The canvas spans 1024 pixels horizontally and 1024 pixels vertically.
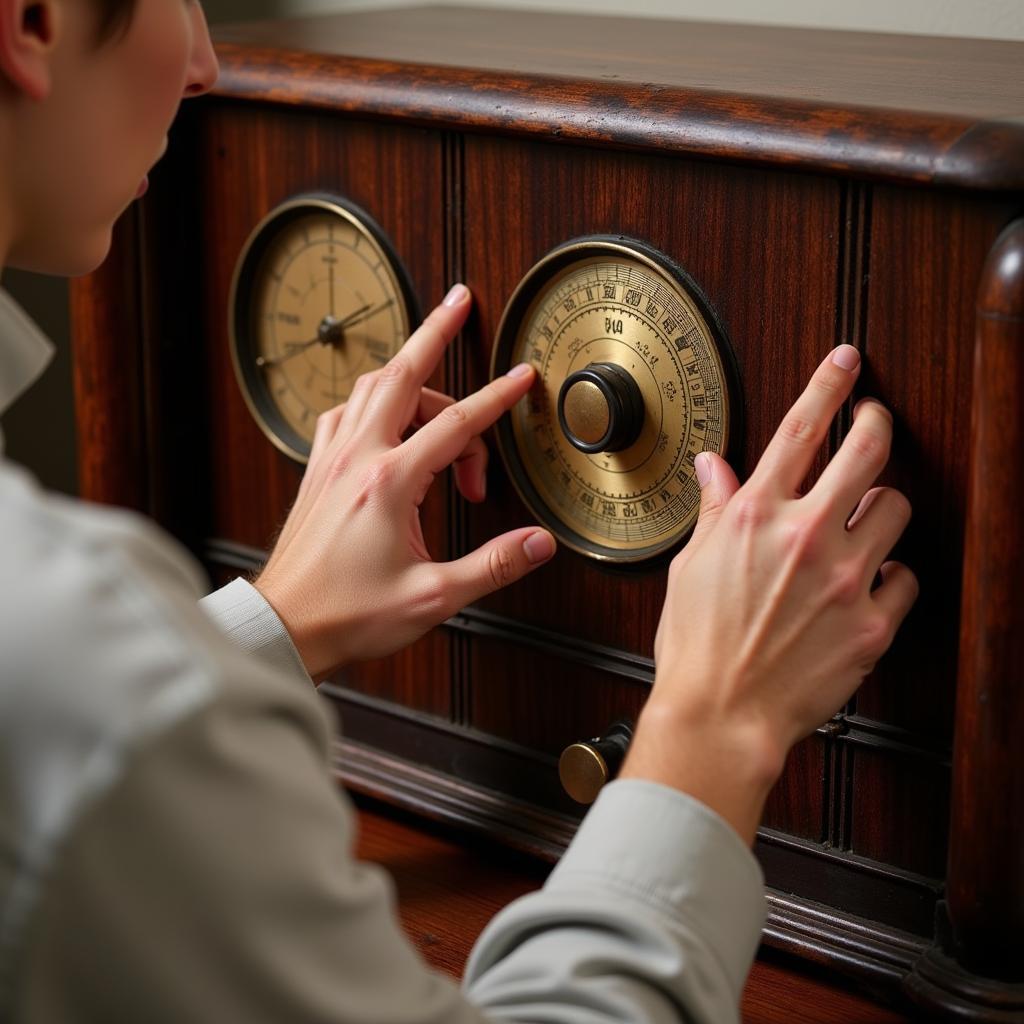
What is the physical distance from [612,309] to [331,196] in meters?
0.27

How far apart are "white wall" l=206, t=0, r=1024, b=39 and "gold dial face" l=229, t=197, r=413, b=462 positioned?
58 centimetres

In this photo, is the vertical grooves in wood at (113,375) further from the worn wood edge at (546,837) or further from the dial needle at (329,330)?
the worn wood edge at (546,837)

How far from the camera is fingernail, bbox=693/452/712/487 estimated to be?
0.98m

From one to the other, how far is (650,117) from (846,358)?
0.19 meters

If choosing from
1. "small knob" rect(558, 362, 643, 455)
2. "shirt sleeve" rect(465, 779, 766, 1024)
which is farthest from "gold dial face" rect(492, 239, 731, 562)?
"shirt sleeve" rect(465, 779, 766, 1024)

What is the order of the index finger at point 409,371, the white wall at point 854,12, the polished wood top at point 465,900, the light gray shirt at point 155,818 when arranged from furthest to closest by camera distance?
the white wall at point 854,12 < the index finger at point 409,371 < the polished wood top at point 465,900 < the light gray shirt at point 155,818

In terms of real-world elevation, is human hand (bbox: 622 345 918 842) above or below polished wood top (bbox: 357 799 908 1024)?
above

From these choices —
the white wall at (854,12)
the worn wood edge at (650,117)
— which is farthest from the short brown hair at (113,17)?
the white wall at (854,12)

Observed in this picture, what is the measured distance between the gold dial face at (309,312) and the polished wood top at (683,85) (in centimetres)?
10

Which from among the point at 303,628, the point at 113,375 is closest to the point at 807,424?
the point at 303,628

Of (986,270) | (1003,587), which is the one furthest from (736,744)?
(986,270)

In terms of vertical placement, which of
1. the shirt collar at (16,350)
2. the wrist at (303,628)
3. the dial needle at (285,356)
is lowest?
the wrist at (303,628)

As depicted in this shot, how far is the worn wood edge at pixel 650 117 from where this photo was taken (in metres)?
0.87

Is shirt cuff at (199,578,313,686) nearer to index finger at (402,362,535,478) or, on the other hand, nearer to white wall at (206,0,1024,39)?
index finger at (402,362,535,478)
